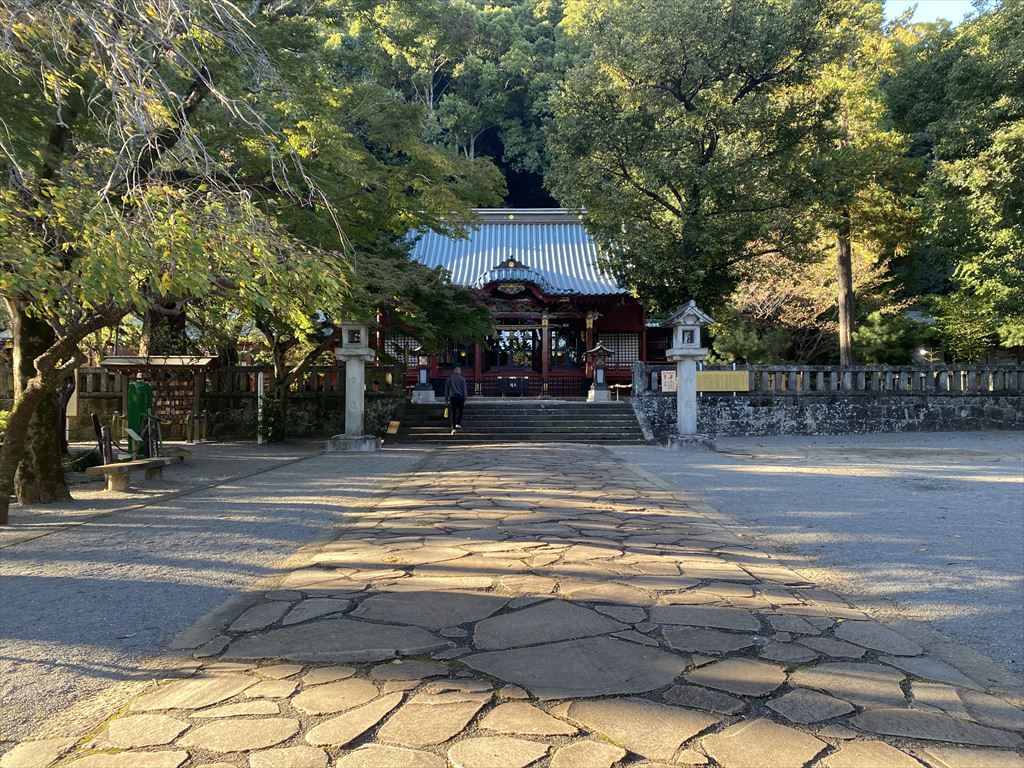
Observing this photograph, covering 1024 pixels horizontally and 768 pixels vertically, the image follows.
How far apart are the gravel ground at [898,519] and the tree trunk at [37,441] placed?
26.2 ft

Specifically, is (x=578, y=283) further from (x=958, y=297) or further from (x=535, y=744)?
(x=535, y=744)

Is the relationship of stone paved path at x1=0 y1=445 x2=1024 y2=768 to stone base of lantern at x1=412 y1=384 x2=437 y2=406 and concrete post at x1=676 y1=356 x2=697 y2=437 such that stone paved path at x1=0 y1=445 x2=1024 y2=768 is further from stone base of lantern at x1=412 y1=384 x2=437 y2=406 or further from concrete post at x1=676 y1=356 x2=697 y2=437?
stone base of lantern at x1=412 y1=384 x2=437 y2=406

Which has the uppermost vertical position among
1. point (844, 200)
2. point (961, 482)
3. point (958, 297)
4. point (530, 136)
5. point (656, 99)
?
point (530, 136)

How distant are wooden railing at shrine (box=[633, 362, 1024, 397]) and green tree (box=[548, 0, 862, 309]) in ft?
9.13

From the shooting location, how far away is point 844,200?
17.4 metres

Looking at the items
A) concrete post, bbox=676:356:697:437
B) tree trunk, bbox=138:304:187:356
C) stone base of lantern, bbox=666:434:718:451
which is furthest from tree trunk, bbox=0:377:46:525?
concrete post, bbox=676:356:697:437

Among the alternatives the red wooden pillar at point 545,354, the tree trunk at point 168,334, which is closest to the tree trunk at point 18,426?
the tree trunk at point 168,334

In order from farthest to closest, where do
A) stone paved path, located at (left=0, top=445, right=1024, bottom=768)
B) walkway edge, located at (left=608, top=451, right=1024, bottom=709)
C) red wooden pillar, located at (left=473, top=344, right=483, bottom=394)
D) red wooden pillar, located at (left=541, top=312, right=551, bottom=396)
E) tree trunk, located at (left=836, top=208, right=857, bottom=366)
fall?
1. red wooden pillar, located at (left=473, top=344, right=483, bottom=394)
2. red wooden pillar, located at (left=541, top=312, right=551, bottom=396)
3. tree trunk, located at (left=836, top=208, right=857, bottom=366)
4. walkway edge, located at (left=608, top=451, right=1024, bottom=709)
5. stone paved path, located at (left=0, top=445, right=1024, bottom=768)

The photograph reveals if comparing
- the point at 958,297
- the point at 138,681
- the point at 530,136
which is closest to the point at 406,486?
the point at 138,681

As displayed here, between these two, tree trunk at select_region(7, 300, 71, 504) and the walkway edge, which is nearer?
the walkway edge

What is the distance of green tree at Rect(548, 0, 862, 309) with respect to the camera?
1670cm

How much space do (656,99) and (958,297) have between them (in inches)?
463

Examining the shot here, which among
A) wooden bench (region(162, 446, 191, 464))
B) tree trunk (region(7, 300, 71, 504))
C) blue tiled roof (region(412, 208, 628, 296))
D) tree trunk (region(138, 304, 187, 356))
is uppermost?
blue tiled roof (region(412, 208, 628, 296))

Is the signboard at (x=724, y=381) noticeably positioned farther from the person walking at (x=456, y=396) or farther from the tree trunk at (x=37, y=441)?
the tree trunk at (x=37, y=441)
